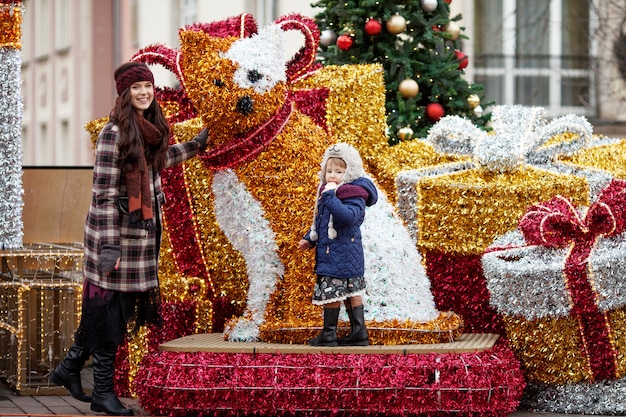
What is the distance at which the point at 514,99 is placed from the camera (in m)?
20.5

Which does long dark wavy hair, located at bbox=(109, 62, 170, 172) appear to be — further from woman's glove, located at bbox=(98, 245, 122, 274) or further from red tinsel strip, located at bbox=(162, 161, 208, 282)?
red tinsel strip, located at bbox=(162, 161, 208, 282)

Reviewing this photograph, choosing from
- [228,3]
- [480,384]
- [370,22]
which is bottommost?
[480,384]

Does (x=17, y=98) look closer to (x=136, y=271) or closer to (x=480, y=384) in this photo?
(x=136, y=271)

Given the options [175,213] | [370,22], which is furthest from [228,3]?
[175,213]

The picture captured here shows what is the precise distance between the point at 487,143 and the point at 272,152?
54.2 inches

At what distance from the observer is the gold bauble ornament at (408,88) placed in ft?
29.5

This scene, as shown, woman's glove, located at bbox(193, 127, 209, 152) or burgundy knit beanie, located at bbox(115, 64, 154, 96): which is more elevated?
burgundy knit beanie, located at bbox(115, 64, 154, 96)

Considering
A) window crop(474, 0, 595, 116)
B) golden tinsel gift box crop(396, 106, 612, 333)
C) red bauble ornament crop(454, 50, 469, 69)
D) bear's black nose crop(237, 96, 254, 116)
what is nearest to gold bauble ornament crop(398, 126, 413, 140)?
golden tinsel gift box crop(396, 106, 612, 333)

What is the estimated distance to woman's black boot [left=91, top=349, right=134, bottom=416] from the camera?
7.00 m

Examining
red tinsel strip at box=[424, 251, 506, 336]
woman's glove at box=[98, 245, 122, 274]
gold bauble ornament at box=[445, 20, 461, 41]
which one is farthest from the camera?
gold bauble ornament at box=[445, 20, 461, 41]

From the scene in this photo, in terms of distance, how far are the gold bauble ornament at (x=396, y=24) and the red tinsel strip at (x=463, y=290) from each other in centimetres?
195

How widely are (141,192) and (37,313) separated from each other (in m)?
1.92

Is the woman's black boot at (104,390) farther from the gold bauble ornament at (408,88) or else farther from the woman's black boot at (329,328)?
the gold bauble ornament at (408,88)

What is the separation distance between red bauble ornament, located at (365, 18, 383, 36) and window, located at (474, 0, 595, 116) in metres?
11.1
